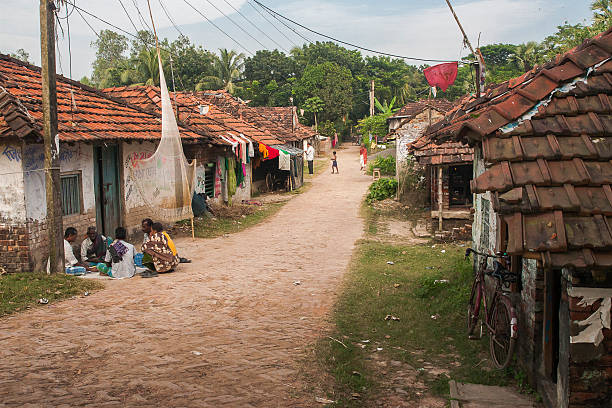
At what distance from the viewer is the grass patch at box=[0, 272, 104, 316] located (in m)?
8.36

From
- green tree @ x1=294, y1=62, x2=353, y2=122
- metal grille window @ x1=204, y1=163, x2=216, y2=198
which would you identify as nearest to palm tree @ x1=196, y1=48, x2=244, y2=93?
green tree @ x1=294, y1=62, x2=353, y2=122

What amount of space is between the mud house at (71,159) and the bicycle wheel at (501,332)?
8.01 meters

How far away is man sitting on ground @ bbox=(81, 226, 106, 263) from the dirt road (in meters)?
1.54

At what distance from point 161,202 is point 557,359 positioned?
10.9 m

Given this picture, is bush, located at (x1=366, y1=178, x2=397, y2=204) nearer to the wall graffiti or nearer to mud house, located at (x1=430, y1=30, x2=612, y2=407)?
the wall graffiti

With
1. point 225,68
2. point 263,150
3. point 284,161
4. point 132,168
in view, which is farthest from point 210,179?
point 225,68

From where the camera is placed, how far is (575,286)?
426 centimetres

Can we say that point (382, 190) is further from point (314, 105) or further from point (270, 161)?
point (314, 105)

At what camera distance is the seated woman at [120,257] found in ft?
33.8

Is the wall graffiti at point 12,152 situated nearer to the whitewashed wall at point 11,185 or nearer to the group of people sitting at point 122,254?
the whitewashed wall at point 11,185

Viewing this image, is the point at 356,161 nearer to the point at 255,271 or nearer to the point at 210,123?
the point at 210,123

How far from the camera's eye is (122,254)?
10.4 meters

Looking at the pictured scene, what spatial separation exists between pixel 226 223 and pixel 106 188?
519 centimetres

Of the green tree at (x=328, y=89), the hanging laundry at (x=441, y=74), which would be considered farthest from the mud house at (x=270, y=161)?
the green tree at (x=328, y=89)
